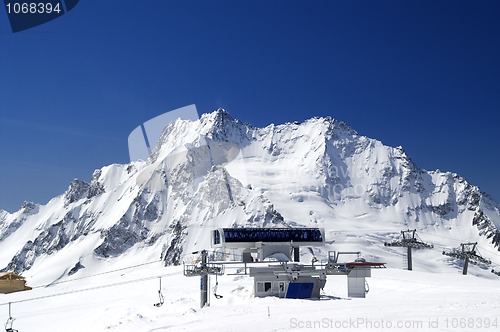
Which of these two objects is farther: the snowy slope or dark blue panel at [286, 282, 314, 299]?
dark blue panel at [286, 282, 314, 299]

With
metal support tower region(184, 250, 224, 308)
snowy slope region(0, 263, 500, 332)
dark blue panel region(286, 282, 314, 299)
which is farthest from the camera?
dark blue panel region(286, 282, 314, 299)

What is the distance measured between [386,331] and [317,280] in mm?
23259

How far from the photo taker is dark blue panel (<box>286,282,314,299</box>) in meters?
46.4

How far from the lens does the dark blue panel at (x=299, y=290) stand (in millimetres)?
46375

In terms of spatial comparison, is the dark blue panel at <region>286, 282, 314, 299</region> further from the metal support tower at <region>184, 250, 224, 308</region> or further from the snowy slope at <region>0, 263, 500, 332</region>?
the metal support tower at <region>184, 250, 224, 308</region>

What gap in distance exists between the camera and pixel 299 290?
153 ft

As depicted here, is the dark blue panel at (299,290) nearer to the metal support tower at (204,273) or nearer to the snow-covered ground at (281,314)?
the snow-covered ground at (281,314)

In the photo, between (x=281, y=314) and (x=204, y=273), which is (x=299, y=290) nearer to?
(x=204, y=273)

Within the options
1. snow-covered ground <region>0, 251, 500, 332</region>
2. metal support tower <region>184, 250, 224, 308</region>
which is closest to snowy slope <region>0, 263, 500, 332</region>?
snow-covered ground <region>0, 251, 500, 332</region>

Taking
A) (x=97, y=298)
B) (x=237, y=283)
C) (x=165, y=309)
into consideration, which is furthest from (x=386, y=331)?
(x=97, y=298)

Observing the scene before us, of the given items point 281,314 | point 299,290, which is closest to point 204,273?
point 299,290

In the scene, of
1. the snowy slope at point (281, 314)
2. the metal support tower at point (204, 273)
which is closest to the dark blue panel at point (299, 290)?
the snowy slope at point (281, 314)

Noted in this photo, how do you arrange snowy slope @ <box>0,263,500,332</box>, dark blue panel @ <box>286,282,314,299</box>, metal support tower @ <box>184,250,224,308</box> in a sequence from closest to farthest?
snowy slope @ <box>0,263,500,332</box> < metal support tower @ <box>184,250,224,308</box> < dark blue panel @ <box>286,282,314,299</box>

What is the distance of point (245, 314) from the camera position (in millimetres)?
32438
